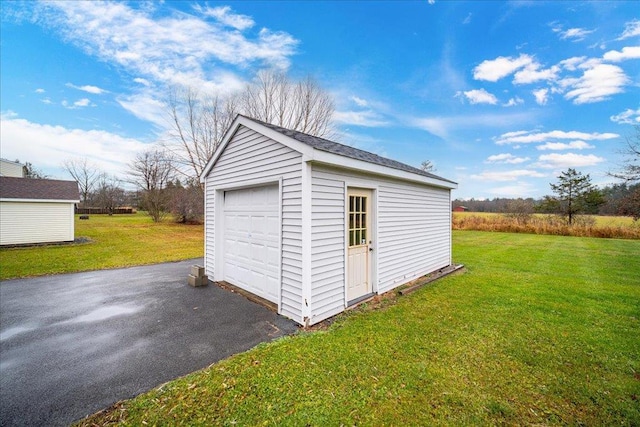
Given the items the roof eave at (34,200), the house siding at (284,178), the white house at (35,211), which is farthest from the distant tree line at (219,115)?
the house siding at (284,178)

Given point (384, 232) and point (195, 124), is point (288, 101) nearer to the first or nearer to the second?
point (195, 124)

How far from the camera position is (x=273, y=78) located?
60.4ft

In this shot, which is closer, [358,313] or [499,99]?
[358,313]

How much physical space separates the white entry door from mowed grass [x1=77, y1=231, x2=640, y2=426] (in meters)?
0.52

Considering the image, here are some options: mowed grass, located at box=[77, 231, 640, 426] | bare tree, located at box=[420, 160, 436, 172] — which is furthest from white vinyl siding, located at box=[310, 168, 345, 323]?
bare tree, located at box=[420, 160, 436, 172]

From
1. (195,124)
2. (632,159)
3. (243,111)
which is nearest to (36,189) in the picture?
(195,124)

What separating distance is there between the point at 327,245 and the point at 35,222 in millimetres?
16795

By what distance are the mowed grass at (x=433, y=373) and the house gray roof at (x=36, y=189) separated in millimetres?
16284

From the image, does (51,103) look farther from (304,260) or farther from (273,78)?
(304,260)

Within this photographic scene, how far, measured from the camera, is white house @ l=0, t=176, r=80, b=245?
A: 38.9 feet

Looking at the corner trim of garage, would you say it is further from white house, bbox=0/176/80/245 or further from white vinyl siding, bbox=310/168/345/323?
white house, bbox=0/176/80/245

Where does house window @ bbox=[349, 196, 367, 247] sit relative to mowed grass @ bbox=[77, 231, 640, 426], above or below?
above

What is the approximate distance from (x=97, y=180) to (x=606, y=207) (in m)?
63.8

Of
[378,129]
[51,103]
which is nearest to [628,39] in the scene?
[378,129]
